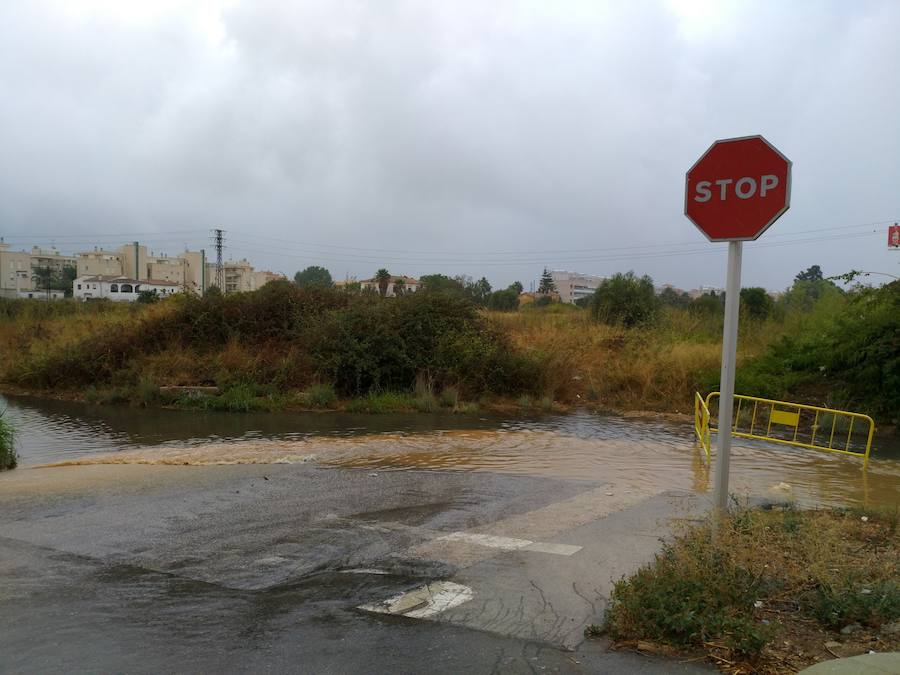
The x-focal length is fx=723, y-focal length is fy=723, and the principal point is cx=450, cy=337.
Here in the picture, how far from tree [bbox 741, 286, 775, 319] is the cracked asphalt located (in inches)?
1161

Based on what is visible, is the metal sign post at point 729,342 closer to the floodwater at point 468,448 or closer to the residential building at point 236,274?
the floodwater at point 468,448

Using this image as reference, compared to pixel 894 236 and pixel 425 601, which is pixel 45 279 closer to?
pixel 894 236

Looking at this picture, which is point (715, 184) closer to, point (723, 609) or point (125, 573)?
point (723, 609)

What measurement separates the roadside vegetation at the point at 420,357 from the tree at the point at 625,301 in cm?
466

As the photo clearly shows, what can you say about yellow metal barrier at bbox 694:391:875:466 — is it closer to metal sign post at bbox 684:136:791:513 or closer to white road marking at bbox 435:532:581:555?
white road marking at bbox 435:532:581:555

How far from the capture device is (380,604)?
5.11 metres

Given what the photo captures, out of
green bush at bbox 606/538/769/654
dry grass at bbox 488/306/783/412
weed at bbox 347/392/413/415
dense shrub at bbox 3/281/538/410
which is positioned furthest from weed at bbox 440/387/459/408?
green bush at bbox 606/538/769/654

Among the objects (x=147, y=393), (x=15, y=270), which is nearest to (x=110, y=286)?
(x=15, y=270)

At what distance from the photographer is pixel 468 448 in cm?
1376

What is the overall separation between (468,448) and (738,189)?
929 centimetres

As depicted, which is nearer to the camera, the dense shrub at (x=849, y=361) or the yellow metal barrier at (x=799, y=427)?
the yellow metal barrier at (x=799, y=427)

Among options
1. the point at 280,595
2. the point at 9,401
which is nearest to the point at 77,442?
the point at 9,401

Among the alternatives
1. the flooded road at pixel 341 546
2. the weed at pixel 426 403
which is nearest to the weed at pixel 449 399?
the weed at pixel 426 403

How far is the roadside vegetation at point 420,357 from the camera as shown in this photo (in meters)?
20.5
